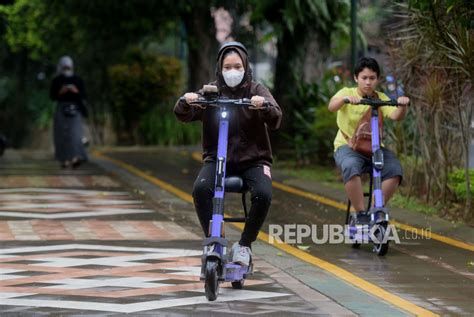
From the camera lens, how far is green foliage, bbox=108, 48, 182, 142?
28.2 meters

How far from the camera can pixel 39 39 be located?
3281 centimetres

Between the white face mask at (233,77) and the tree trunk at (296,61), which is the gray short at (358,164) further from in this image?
the tree trunk at (296,61)

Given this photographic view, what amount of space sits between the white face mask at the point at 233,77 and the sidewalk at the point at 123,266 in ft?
4.68

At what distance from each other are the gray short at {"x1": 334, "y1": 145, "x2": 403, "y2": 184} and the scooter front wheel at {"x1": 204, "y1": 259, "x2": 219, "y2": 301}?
3.08 metres

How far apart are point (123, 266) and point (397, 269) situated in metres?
2.11

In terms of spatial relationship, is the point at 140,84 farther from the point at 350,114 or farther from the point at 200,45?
the point at 350,114

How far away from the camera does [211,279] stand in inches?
318

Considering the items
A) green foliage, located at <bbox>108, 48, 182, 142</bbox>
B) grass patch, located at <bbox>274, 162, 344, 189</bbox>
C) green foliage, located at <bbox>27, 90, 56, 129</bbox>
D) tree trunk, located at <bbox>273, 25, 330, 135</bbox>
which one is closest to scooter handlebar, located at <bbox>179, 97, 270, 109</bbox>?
grass patch, located at <bbox>274, 162, 344, 189</bbox>

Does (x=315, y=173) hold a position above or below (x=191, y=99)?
below

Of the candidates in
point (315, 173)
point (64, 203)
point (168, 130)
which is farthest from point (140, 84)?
point (64, 203)

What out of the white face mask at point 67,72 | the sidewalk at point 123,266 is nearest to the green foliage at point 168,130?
the white face mask at point 67,72

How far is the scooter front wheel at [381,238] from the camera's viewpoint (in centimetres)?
1041

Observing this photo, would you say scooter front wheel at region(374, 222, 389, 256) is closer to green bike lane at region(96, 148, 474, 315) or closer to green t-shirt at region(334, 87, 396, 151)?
green bike lane at region(96, 148, 474, 315)

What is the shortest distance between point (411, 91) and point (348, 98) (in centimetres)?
332
